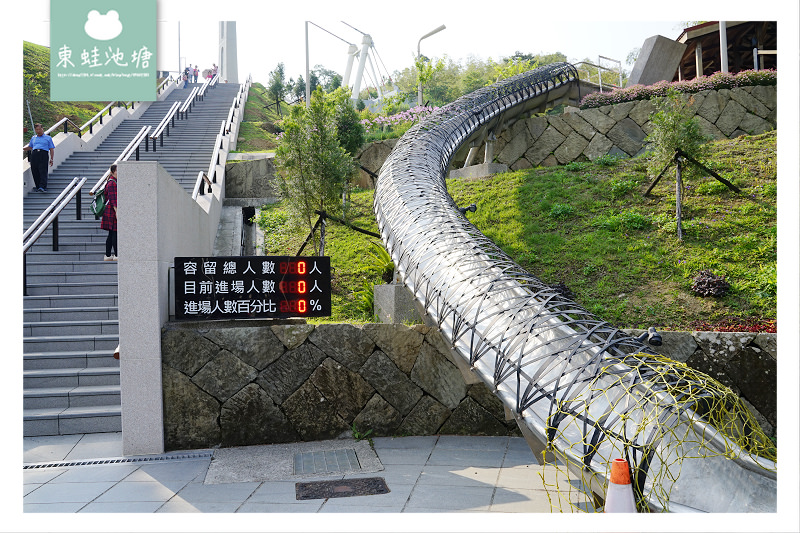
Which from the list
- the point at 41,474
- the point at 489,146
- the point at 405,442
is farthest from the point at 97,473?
the point at 489,146

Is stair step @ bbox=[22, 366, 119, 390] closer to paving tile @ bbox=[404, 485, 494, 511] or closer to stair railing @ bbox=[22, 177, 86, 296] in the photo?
stair railing @ bbox=[22, 177, 86, 296]

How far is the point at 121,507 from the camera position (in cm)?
433

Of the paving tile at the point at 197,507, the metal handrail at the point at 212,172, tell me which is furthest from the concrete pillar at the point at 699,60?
the paving tile at the point at 197,507

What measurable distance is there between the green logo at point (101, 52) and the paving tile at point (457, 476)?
414 cm

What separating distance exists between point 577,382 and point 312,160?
249 inches

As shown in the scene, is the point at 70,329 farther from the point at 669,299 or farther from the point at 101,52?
the point at 669,299

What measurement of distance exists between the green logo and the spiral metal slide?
3.14m

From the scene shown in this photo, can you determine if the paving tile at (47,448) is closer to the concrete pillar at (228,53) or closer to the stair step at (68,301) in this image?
the stair step at (68,301)

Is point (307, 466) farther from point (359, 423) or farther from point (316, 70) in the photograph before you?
point (316, 70)

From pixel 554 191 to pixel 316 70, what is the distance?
6004 cm

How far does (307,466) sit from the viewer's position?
5.26 metres

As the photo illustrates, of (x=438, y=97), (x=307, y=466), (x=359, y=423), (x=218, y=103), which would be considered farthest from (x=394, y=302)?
(x=438, y=97)

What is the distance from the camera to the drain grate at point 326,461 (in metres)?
5.16

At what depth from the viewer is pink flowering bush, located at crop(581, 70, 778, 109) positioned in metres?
15.1
